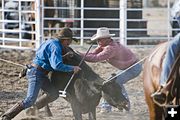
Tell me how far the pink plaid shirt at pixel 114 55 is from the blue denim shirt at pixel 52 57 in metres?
0.54

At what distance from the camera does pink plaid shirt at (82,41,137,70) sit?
8.77m

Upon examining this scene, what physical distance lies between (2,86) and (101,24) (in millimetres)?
8068

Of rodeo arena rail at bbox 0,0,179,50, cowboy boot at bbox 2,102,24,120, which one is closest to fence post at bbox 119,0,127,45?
rodeo arena rail at bbox 0,0,179,50

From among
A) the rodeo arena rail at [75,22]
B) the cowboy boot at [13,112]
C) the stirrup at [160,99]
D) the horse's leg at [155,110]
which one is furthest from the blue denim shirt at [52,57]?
the rodeo arena rail at [75,22]

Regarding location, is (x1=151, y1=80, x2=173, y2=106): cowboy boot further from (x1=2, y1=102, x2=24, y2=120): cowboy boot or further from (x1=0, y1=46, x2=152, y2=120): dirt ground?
(x1=0, y1=46, x2=152, y2=120): dirt ground

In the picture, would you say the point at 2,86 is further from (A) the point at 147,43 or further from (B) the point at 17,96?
(A) the point at 147,43

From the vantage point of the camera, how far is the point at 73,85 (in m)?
8.73

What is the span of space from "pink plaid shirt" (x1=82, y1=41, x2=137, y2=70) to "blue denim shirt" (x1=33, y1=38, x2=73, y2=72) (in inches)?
21.1

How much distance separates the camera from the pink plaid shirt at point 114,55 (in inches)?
345

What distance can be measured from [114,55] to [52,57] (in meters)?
0.99

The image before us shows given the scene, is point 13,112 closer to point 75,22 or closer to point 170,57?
point 170,57

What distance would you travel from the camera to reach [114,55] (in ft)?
29.0

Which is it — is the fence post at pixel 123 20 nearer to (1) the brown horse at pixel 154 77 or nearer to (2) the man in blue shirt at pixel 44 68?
(2) the man in blue shirt at pixel 44 68

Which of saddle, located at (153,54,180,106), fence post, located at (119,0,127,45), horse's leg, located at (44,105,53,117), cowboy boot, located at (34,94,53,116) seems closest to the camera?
saddle, located at (153,54,180,106)
